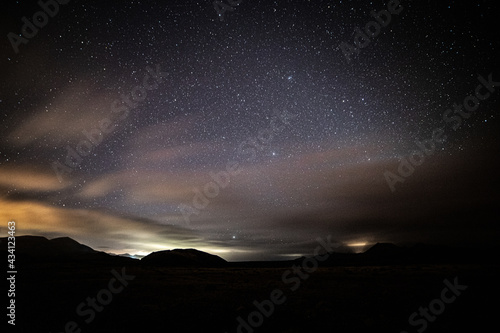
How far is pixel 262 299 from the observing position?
10094 millimetres

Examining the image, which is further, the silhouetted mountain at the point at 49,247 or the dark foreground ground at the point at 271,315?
the silhouetted mountain at the point at 49,247

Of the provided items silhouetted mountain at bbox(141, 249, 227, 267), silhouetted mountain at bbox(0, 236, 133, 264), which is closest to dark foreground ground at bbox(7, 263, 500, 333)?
silhouetted mountain at bbox(141, 249, 227, 267)

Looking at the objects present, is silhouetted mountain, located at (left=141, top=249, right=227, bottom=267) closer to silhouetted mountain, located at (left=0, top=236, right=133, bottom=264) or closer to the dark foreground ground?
silhouetted mountain, located at (left=0, top=236, right=133, bottom=264)

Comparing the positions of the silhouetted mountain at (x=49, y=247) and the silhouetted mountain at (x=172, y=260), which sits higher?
the silhouetted mountain at (x=49, y=247)

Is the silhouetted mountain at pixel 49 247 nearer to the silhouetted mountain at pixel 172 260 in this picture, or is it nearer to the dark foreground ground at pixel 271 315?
the silhouetted mountain at pixel 172 260

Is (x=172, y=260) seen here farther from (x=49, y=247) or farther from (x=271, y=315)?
(x=49, y=247)

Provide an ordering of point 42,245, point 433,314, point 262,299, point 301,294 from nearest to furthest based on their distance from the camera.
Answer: point 433,314, point 262,299, point 301,294, point 42,245

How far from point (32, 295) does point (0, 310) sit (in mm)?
2726

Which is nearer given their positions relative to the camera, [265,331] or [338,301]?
[265,331]

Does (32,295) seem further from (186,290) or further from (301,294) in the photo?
(301,294)

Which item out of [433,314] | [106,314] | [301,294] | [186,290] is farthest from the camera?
[186,290]

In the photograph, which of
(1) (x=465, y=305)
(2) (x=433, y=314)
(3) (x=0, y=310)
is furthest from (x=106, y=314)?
(1) (x=465, y=305)

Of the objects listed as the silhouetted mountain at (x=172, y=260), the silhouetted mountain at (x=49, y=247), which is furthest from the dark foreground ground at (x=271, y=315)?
the silhouetted mountain at (x=49, y=247)

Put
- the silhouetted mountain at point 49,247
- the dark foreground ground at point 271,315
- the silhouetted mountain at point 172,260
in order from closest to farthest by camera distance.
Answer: the dark foreground ground at point 271,315 → the silhouetted mountain at point 172,260 → the silhouetted mountain at point 49,247
